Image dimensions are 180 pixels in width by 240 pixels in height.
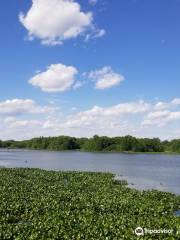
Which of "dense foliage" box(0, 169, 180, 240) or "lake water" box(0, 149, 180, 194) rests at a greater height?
"lake water" box(0, 149, 180, 194)

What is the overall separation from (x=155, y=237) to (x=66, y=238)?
5.08 metres

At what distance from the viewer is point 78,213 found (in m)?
26.8

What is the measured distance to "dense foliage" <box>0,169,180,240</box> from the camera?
21.6 metres

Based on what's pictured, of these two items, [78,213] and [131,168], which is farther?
[131,168]

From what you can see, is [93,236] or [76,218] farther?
[76,218]

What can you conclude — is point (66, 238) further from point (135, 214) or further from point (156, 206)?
point (156, 206)

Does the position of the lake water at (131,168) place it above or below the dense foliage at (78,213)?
above

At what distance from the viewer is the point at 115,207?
96.7 feet

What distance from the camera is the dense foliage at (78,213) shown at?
21625 mm

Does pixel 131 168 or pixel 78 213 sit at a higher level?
pixel 131 168

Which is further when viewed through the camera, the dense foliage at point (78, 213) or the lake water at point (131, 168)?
the lake water at point (131, 168)

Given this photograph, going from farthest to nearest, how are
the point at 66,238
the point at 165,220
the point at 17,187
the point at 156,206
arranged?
the point at 17,187, the point at 156,206, the point at 165,220, the point at 66,238

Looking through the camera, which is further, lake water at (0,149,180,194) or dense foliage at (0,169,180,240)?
lake water at (0,149,180,194)

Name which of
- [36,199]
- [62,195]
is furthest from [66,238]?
[62,195]
